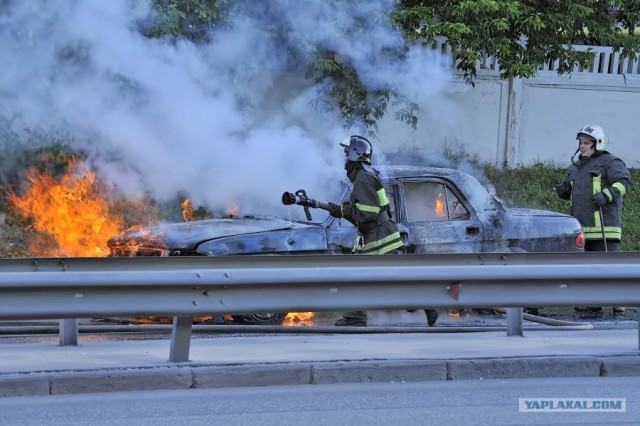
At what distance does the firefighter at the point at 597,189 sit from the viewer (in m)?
9.80

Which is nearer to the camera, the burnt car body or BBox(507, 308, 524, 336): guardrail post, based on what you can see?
BBox(507, 308, 524, 336): guardrail post

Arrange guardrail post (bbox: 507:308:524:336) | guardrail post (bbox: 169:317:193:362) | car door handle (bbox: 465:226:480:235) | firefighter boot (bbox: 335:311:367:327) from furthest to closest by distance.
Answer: car door handle (bbox: 465:226:480:235) → firefighter boot (bbox: 335:311:367:327) → guardrail post (bbox: 507:308:524:336) → guardrail post (bbox: 169:317:193:362)

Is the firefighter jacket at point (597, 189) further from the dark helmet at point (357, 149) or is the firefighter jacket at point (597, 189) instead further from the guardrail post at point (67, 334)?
the guardrail post at point (67, 334)

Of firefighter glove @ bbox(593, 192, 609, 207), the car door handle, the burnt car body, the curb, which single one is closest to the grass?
firefighter glove @ bbox(593, 192, 609, 207)

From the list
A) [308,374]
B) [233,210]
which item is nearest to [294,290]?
[308,374]

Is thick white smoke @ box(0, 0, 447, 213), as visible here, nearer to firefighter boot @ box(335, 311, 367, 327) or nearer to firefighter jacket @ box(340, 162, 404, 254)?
firefighter jacket @ box(340, 162, 404, 254)

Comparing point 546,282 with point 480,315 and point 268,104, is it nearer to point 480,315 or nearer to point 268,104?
point 480,315

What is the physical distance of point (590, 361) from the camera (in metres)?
6.25

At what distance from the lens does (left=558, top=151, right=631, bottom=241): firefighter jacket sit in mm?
9812

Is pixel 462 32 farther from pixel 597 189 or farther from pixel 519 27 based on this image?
pixel 597 189

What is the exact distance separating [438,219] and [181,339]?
4.09 metres

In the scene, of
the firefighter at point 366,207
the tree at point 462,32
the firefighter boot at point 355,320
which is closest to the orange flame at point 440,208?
the firefighter at point 366,207

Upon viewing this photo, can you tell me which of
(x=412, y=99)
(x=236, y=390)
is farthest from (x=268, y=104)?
(x=236, y=390)

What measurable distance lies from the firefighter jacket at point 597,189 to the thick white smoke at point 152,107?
2577mm
